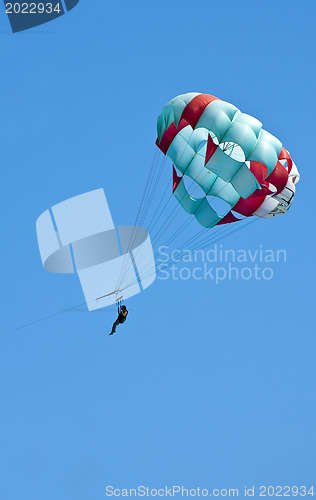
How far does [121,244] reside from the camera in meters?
35.8

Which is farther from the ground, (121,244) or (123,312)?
(121,244)

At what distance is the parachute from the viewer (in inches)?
1217

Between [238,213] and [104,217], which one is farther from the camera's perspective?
[104,217]

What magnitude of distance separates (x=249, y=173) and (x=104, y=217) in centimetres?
659

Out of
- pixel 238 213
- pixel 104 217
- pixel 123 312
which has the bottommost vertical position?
pixel 123 312

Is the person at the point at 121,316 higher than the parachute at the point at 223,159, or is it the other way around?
the parachute at the point at 223,159

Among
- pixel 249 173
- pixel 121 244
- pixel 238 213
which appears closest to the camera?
pixel 249 173

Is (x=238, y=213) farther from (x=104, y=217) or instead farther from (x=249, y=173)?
(x=104, y=217)

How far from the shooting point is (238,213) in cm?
3344

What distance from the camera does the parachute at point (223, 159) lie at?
1217 inches

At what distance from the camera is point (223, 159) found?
31.4 metres

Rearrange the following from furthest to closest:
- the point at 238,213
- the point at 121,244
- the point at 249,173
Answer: the point at 121,244 → the point at 238,213 → the point at 249,173

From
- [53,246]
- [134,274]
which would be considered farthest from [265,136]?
[53,246]

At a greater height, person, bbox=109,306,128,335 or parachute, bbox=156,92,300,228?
parachute, bbox=156,92,300,228
